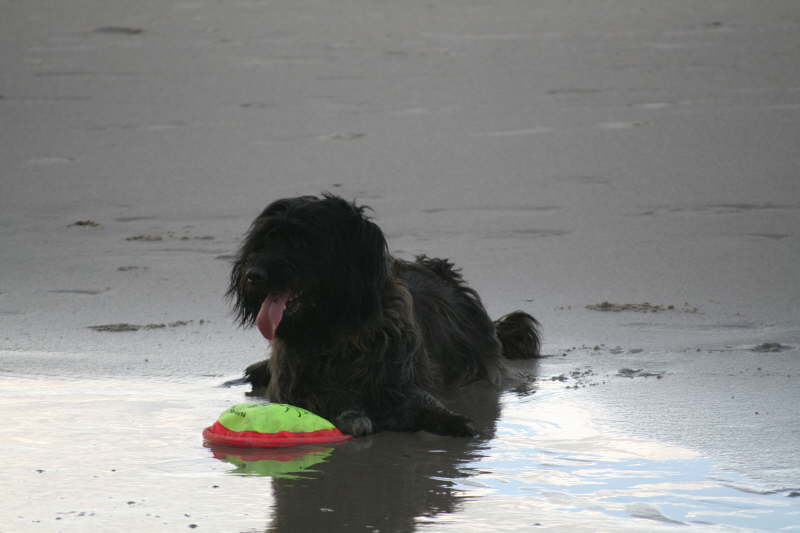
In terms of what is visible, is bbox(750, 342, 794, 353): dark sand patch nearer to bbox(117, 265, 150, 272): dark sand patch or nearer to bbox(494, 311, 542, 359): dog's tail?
bbox(494, 311, 542, 359): dog's tail

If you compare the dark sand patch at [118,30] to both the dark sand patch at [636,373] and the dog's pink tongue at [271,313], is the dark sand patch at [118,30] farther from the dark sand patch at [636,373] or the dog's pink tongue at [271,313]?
the dog's pink tongue at [271,313]

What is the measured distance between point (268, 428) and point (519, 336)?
2500mm

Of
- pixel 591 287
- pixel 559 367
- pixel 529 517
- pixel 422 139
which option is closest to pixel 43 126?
pixel 422 139

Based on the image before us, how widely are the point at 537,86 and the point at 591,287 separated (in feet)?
22.5

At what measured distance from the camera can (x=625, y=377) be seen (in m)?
6.69

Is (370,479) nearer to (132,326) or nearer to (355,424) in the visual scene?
(355,424)

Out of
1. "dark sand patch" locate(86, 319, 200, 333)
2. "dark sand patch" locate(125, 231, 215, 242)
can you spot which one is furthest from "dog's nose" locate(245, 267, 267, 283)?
"dark sand patch" locate(125, 231, 215, 242)

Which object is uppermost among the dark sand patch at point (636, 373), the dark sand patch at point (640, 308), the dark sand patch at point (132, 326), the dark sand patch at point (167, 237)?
the dark sand patch at point (167, 237)

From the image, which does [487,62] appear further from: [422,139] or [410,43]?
[422,139]

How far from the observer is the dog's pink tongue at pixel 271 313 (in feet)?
19.1

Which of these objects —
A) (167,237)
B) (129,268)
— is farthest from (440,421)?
(167,237)

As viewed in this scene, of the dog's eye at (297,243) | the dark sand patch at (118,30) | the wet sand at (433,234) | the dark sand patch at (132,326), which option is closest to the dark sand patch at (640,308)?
the wet sand at (433,234)

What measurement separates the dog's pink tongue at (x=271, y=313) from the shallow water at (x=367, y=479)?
0.48 m

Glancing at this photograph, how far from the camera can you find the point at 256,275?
5.68 meters
